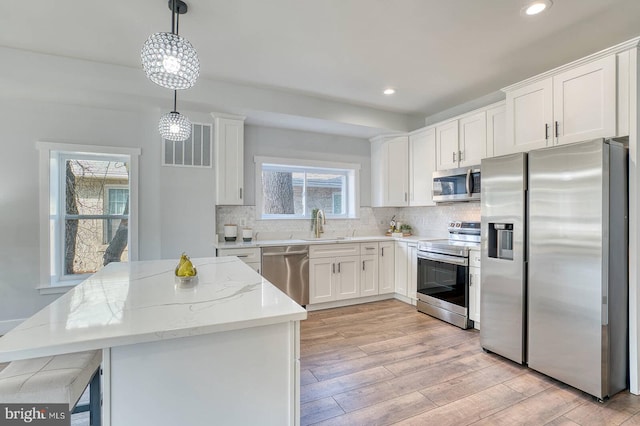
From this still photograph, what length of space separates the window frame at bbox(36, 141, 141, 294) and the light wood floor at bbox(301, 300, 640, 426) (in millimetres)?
2427

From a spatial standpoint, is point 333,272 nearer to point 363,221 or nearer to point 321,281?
point 321,281

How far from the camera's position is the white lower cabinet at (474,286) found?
3193 millimetres

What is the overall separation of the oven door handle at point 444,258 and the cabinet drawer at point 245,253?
2.07 m

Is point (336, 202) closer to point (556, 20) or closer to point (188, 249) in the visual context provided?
point (188, 249)

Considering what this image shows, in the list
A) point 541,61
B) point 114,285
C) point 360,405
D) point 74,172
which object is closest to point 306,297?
point 360,405

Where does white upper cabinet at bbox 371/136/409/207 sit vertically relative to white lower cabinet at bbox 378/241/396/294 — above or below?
above

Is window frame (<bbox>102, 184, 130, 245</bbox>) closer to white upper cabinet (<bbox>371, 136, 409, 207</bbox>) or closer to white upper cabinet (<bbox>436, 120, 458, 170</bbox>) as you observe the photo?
white upper cabinet (<bbox>371, 136, 409, 207</bbox>)

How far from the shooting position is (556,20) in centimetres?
224

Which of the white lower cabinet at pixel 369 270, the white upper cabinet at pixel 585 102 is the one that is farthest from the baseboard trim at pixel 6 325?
the white upper cabinet at pixel 585 102

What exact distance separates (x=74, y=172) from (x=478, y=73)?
14.8ft

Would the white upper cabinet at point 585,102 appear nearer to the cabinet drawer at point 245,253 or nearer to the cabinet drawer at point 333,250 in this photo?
the cabinet drawer at point 333,250

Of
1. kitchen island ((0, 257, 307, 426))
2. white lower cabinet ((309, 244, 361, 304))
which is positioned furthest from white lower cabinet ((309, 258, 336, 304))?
kitchen island ((0, 257, 307, 426))

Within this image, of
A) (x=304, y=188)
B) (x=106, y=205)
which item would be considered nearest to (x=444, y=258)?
(x=304, y=188)

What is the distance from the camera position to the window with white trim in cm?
432
